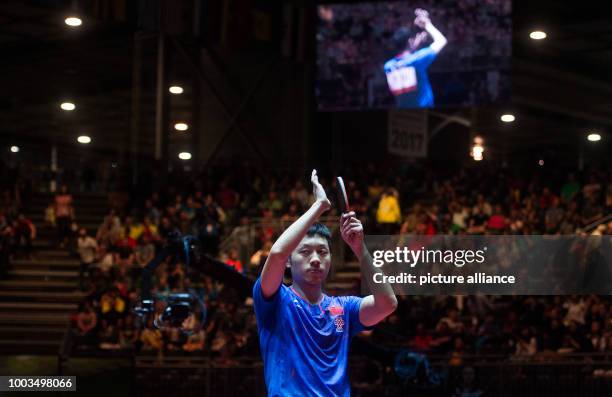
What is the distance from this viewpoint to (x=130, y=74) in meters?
30.7

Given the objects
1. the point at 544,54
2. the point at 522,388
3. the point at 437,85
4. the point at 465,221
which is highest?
the point at 544,54

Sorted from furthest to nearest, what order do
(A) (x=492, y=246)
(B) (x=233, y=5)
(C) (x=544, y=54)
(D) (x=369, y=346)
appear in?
(C) (x=544, y=54) < (B) (x=233, y=5) < (D) (x=369, y=346) < (A) (x=492, y=246)

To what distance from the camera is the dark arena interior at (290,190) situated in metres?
13.8

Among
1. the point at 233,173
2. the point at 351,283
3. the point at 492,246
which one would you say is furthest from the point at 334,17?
the point at 492,246

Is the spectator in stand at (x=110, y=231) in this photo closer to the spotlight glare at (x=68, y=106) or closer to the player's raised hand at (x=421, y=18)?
the player's raised hand at (x=421, y=18)

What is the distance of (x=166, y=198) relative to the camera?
23922mm

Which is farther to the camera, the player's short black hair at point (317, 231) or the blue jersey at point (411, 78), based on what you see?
the blue jersey at point (411, 78)

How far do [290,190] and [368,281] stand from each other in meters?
18.3

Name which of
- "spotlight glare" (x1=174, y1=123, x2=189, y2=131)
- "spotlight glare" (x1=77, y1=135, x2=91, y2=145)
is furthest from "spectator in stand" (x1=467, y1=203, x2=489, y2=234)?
"spotlight glare" (x1=77, y1=135, x2=91, y2=145)

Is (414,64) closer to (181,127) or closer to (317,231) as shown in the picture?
(181,127)

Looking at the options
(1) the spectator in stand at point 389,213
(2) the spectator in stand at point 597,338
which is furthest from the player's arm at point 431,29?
(2) the spectator in stand at point 597,338

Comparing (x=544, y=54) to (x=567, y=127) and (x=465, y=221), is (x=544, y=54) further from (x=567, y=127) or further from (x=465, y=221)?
(x=465, y=221)

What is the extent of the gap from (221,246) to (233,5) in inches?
299

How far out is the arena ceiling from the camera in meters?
26.0
